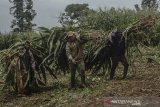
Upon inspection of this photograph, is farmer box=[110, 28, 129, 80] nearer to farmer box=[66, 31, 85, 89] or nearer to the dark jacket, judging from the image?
the dark jacket

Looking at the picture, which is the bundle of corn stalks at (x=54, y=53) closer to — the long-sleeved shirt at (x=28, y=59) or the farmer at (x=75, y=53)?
the long-sleeved shirt at (x=28, y=59)

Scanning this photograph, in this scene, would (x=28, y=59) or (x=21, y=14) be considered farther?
(x=21, y=14)

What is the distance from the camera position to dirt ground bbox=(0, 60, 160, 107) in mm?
12609

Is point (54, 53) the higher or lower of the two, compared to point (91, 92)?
higher

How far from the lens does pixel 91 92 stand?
13547 mm

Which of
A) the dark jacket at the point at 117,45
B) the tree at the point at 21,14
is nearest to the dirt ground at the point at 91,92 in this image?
the dark jacket at the point at 117,45

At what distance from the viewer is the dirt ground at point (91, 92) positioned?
12609mm

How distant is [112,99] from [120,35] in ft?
18.5

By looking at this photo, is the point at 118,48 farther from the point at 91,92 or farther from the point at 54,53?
the point at 91,92

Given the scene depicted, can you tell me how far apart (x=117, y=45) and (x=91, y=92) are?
2015mm

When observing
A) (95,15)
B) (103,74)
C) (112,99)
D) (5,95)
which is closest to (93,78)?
(103,74)

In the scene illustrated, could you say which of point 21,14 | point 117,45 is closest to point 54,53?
point 117,45

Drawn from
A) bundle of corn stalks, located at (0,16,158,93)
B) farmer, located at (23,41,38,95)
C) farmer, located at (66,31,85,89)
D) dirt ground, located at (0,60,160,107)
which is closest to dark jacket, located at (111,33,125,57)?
bundle of corn stalks, located at (0,16,158,93)

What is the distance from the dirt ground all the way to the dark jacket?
778 mm
